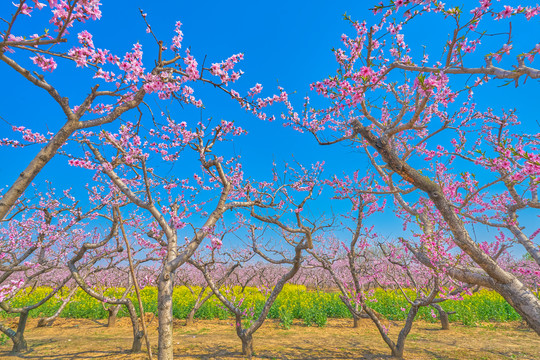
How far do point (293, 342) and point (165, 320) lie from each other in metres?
6.15

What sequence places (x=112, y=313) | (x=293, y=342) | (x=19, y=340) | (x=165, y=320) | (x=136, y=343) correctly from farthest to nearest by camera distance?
1. (x=112, y=313)
2. (x=293, y=342)
3. (x=19, y=340)
4. (x=136, y=343)
5. (x=165, y=320)

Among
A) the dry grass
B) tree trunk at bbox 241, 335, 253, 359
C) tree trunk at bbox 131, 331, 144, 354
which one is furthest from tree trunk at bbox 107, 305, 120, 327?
tree trunk at bbox 241, 335, 253, 359

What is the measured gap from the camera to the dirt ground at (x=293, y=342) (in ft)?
26.6

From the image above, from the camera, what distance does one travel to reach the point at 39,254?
8.91 m

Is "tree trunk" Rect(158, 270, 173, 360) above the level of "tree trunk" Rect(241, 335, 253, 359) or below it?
above

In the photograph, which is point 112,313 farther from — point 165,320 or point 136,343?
point 165,320

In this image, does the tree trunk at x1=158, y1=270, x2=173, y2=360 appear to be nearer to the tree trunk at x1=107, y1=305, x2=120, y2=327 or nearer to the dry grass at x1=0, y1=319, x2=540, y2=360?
the dry grass at x1=0, y1=319, x2=540, y2=360

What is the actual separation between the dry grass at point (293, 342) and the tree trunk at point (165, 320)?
3.17 metres

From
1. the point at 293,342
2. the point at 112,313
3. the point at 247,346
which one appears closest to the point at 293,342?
the point at 293,342

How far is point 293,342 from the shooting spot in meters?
9.67

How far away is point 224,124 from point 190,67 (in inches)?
94.5

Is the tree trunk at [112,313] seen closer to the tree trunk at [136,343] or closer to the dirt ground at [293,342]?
the dirt ground at [293,342]

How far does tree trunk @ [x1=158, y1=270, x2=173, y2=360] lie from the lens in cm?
499

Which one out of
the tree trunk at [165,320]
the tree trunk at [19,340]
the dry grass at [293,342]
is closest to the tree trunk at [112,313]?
the dry grass at [293,342]
